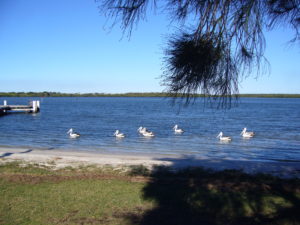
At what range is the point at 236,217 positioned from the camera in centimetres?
596

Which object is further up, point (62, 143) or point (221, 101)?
point (221, 101)

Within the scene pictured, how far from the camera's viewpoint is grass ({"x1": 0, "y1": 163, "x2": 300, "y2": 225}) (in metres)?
5.88

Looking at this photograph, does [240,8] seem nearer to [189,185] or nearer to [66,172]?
[189,185]

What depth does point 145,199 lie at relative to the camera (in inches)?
273

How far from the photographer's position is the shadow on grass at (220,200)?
5.85 meters

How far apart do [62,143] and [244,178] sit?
17.0 m

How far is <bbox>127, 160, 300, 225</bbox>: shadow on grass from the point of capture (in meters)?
5.85

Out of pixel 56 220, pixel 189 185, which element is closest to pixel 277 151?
pixel 189 185

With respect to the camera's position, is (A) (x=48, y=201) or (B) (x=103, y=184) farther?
(B) (x=103, y=184)

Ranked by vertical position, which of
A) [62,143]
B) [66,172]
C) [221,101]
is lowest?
[62,143]

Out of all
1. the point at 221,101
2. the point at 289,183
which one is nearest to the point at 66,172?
the point at 289,183

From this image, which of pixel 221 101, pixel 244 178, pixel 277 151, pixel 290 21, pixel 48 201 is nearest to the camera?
pixel 221 101

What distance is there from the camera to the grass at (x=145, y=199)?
588 cm

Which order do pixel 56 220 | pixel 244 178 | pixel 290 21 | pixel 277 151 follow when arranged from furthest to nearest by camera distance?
pixel 277 151, pixel 244 178, pixel 56 220, pixel 290 21
